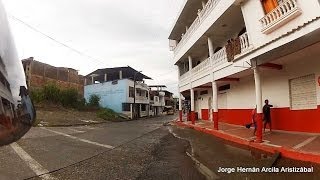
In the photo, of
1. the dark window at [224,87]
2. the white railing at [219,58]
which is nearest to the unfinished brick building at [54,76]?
the dark window at [224,87]

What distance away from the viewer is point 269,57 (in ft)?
42.4

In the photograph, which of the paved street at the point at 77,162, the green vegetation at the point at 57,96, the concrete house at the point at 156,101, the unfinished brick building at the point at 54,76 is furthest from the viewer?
the concrete house at the point at 156,101

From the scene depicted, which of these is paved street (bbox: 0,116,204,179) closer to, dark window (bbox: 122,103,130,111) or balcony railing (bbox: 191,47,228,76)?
balcony railing (bbox: 191,47,228,76)

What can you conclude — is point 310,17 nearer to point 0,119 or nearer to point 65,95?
point 0,119

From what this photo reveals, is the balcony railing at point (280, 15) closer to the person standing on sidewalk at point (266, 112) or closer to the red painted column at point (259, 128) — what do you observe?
the red painted column at point (259, 128)

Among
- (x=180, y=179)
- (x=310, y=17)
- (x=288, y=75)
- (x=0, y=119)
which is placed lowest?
(x=180, y=179)

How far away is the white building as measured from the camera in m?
10.4

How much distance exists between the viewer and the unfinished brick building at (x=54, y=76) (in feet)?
135

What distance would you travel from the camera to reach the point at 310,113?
12852 mm

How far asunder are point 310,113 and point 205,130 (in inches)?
323

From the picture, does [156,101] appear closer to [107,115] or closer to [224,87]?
[107,115]

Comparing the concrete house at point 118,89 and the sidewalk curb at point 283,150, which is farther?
the concrete house at point 118,89

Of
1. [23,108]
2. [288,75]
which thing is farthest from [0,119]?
[288,75]

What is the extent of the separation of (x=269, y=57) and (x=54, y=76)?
122ft
